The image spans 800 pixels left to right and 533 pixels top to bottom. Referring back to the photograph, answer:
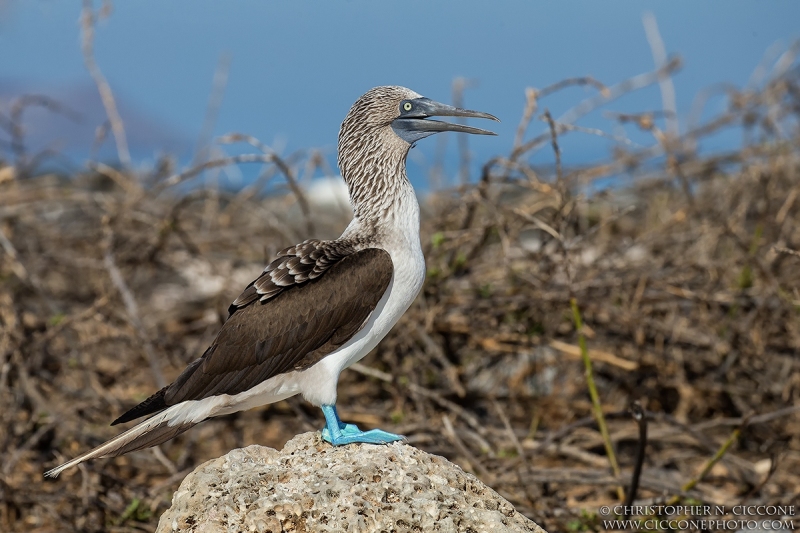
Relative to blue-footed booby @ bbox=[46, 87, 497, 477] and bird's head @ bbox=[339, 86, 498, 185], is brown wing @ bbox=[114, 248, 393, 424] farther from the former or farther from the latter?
bird's head @ bbox=[339, 86, 498, 185]

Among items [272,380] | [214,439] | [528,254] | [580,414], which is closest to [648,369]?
[580,414]

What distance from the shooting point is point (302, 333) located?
147 inches

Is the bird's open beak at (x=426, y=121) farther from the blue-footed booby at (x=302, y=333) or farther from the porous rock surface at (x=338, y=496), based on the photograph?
the porous rock surface at (x=338, y=496)

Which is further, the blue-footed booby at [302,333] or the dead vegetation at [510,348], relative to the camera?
the dead vegetation at [510,348]

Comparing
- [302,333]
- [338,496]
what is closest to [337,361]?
[302,333]

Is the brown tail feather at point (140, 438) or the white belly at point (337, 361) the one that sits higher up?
the white belly at point (337, 361)

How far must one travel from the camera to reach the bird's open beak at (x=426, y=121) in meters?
4.02

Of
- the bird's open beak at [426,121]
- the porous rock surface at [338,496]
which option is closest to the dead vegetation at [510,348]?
the bird's open beak at [426,121]

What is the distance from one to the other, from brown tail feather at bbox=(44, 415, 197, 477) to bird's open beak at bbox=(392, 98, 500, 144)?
5.22ft

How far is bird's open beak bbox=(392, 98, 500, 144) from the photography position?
13.2 feet

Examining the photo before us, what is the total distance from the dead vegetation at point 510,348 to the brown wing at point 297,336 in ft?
5.39

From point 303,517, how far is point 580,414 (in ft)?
14.0

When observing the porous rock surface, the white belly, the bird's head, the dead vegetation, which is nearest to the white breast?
the white belly

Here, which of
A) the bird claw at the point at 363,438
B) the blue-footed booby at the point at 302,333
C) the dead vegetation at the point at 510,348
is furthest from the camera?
the dead vegetation at the point at 510,348
